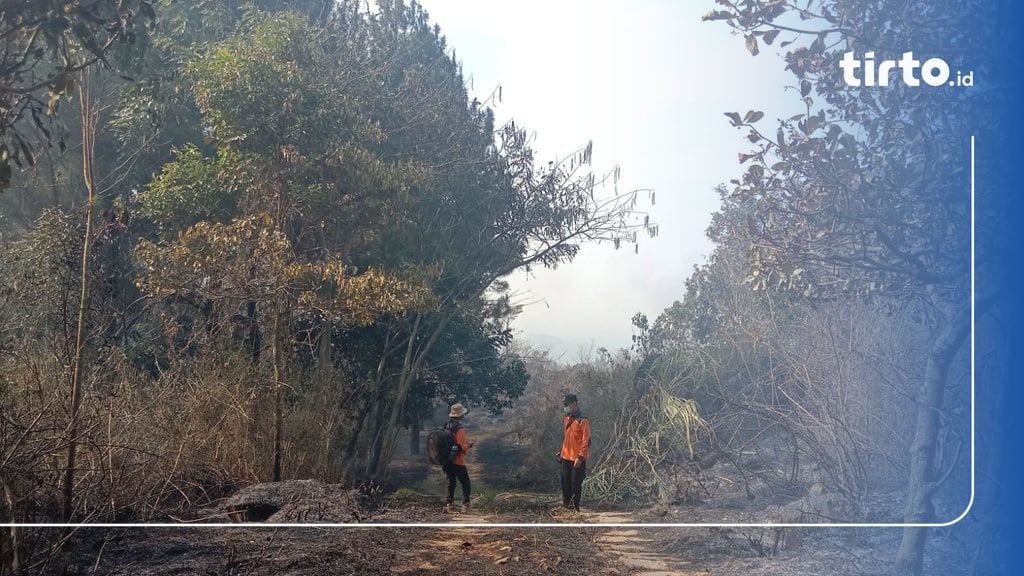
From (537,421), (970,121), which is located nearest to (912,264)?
(970,121)

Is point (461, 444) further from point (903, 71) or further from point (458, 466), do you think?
point (903, 71)

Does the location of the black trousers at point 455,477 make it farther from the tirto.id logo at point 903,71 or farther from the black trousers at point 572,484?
the tirto.id logo at point 903,71

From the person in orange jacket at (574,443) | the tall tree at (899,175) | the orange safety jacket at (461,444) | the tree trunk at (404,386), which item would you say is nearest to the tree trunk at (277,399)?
the tree trunk at (404,386)

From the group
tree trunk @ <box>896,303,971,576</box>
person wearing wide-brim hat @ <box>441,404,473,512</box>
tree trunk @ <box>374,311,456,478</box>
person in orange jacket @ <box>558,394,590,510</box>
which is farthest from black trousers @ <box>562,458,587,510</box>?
tree trunk @ <box>896,303,971,576</box>

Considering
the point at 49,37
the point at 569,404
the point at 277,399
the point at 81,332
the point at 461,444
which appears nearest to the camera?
the point at 49,37

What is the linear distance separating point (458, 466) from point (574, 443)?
1269mm

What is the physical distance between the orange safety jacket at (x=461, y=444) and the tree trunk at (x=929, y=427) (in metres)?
2.83

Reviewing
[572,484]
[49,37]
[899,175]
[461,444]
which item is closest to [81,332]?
[49,37]

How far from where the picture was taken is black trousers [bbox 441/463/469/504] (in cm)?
513

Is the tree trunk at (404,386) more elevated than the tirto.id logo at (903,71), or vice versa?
the tirto.id logo at (903,71)

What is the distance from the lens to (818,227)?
306cm

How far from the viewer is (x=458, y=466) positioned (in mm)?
5176

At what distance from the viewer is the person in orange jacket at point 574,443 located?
4141mm

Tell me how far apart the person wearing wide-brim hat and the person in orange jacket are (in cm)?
85
